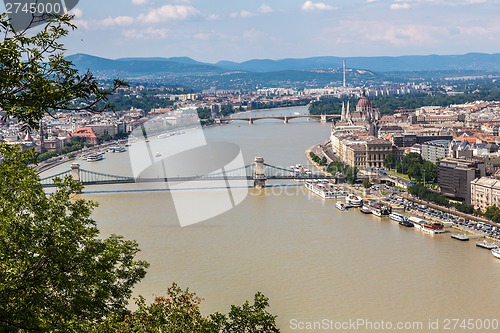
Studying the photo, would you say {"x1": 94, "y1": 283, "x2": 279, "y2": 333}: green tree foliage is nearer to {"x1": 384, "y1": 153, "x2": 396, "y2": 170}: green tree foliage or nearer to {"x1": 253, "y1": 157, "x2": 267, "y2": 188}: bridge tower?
{"x1": 253, "y1": 157, "x2": 267, "y2": 188}: bridge tower

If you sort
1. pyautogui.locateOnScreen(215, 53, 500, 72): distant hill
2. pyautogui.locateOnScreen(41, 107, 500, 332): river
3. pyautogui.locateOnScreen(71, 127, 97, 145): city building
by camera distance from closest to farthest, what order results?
1. pyautogui.locateOnScreen(41, 107, 500, 332): river
2. pyautogui.locateOnScreen(71, 127, 97, 145): city building
3. pyautogui.locateOnScreen(215, 53, 500, 72): distant hill

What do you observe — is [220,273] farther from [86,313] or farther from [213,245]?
[86,313]

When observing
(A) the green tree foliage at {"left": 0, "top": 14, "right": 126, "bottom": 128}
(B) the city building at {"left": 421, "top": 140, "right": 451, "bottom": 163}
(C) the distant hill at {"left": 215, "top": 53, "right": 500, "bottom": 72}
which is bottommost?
(C) the distant hill at {"left": 215, "top": 53, "right": 500, "bottom": 72}

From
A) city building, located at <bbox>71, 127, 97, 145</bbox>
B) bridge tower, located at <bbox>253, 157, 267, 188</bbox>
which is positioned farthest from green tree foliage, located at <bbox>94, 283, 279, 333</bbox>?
city building, located at <bbox>71, 127, 97, 145</bbox>

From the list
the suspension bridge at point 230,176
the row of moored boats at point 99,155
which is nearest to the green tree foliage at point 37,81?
the suspension bridge at point 230,176

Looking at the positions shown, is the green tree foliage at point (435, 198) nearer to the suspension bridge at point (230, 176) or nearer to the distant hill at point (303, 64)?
the suspension bridge at point (230, 176)

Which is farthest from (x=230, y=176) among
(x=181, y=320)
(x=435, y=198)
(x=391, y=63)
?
(x=391, y=63)

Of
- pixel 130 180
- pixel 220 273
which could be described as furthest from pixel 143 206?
pixel 220 273
